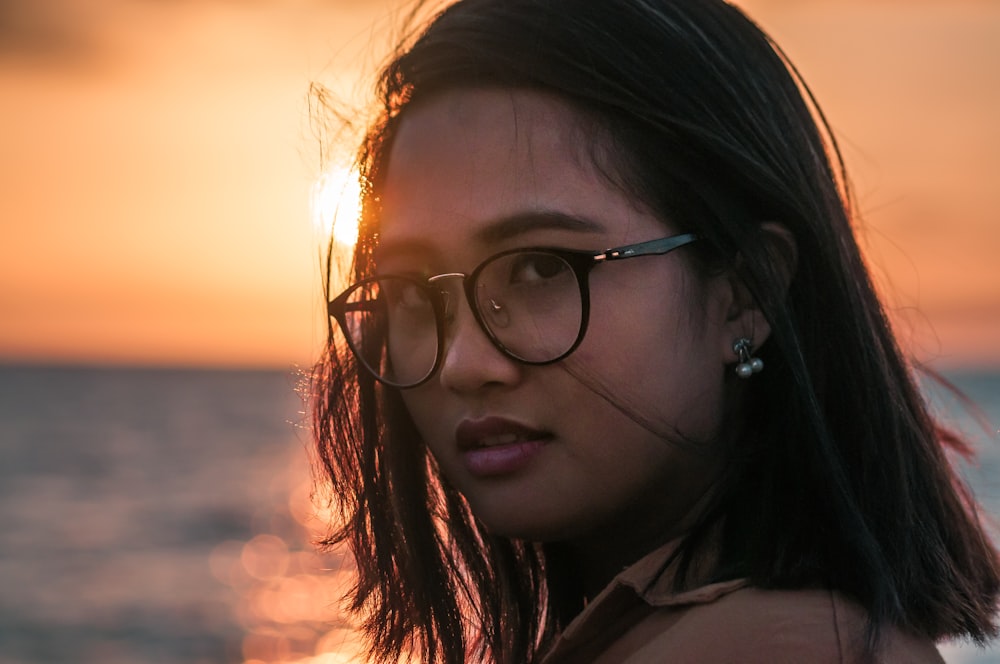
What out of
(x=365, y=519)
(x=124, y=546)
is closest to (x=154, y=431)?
(x=124, y=546)

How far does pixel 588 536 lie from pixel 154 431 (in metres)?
54.3

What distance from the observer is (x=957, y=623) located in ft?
6.09

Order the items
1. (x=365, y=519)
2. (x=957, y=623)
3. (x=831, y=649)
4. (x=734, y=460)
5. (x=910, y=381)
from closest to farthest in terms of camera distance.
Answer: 1. (x=831, y=649)
2. (x=957, y=623)
3. (x=734, y=460)
4. (x=910, y=381)
5. (x=365, y=519)

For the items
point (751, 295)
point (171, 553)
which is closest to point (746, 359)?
point (751, 295)

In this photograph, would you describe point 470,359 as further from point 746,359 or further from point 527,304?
point 746,359

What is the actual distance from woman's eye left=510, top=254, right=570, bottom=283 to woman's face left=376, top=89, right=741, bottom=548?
0.03 m

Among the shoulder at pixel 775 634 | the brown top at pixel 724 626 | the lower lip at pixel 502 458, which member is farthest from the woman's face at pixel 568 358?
the shoulder at pixel 775 634

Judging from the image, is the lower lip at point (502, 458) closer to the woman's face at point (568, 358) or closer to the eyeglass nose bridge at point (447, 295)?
the woman's face at point (568, 358)

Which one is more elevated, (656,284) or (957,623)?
(656,284)

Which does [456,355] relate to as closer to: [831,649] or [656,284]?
[656,284]

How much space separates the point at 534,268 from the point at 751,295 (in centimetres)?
40

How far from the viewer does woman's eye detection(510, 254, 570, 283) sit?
191cm

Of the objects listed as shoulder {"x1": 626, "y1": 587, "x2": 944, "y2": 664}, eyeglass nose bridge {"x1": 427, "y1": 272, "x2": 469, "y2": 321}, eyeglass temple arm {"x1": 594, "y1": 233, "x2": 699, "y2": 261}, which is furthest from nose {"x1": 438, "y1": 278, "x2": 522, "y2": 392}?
shoulder {"x1": 626, "y1": 587, "x2": 944, "y2": 664}

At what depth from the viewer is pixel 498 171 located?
6.39ft
